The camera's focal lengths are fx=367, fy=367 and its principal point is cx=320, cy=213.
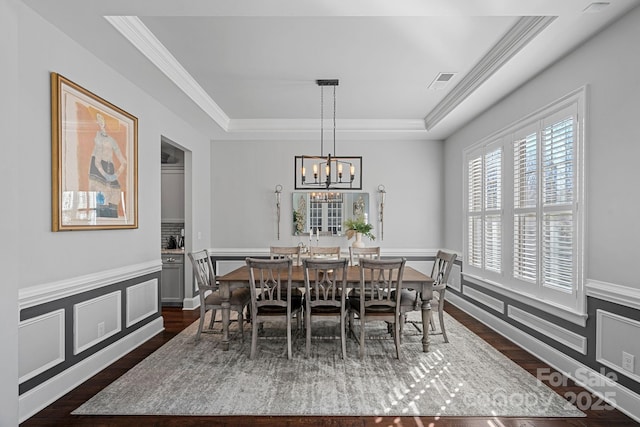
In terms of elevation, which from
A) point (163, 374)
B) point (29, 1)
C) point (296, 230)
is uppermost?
point (29, 1)

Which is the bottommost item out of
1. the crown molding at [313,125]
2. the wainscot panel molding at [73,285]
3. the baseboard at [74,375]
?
the baseboard at [74,375]

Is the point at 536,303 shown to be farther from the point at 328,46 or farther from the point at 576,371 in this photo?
the point at 328,46

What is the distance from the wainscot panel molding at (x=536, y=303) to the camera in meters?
3.03

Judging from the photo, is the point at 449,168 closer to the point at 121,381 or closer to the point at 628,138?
the point at 628,138

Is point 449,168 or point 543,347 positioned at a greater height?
point 449,168

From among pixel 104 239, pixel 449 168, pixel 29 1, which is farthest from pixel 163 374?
pixel 449 168

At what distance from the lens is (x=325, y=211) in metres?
6.47

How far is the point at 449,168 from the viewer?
6.24m

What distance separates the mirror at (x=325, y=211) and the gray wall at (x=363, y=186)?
5.2 inches

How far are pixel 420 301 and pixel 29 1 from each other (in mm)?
4026

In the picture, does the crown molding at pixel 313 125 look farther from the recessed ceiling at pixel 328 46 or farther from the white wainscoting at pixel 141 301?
the white wainscoting at pixel 141 301

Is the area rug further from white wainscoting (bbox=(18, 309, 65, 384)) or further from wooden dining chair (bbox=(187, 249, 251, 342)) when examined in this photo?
white wainscoting (bbox=(18, 309, 65, 384))

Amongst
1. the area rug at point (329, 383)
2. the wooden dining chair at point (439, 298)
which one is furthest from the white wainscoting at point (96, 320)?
the wooden dining chair at point (439, 298)

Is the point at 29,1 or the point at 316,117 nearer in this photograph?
the point at 29,1
